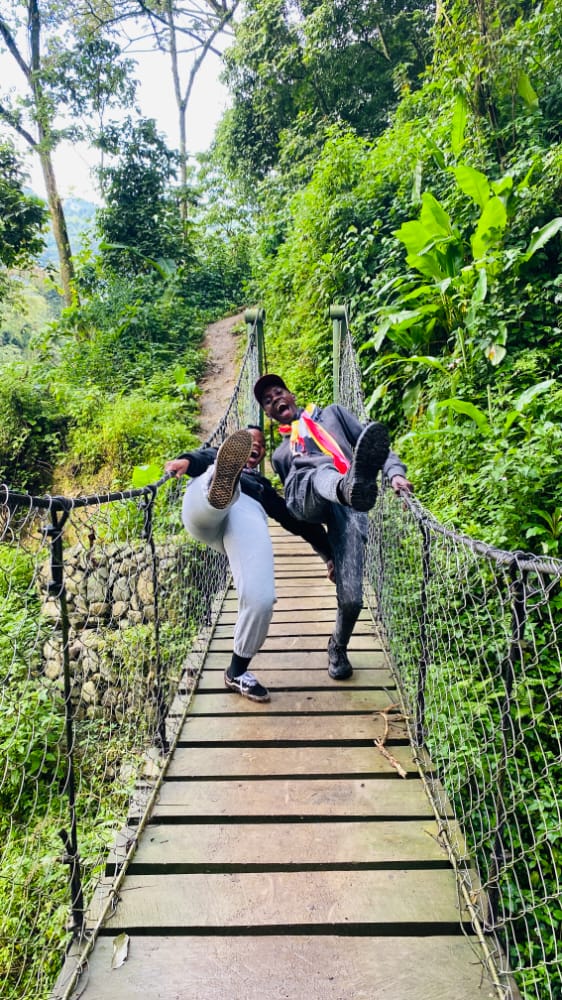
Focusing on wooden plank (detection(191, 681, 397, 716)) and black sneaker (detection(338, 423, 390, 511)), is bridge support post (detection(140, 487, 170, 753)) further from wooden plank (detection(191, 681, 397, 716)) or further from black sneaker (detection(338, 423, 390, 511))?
black sneaker (detection(338, 423, 390, 511))

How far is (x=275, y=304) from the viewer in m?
6.66

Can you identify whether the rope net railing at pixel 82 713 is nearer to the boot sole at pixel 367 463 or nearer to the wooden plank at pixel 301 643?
the wooden plank at pixel 301 643

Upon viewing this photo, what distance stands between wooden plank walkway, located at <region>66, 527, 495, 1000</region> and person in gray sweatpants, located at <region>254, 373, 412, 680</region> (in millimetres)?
287

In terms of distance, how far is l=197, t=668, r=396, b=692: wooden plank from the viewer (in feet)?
6.22

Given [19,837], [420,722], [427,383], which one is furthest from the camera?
[427,383]

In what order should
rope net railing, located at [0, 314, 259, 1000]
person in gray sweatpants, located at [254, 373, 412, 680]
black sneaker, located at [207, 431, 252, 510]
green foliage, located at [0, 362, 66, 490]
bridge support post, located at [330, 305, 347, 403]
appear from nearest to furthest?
1. rope net railing, located at [0, 314, 259, 1000]
2. black sneaker, located at [207, 431, 252, 510]
3. person in gray sweatpants, located at [254, 373, 412, 680]
4. bridge support post, located at [330, 305, 347, 403]
5. green foliage, located at [0, 362, 66, 490]

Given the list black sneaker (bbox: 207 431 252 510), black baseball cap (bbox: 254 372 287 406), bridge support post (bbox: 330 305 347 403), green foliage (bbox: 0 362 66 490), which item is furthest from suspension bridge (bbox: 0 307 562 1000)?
green foliage (bbox: 0 362 66 490)

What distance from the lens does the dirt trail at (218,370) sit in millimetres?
6246

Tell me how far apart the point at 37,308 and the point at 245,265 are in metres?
11.5

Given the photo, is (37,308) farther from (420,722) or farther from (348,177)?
(420,722)

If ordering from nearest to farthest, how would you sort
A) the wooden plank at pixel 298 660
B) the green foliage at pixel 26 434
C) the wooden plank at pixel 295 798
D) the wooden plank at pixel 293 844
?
the wooden plank at pixel 293 844
the wooden plank at pixel 295 798
the wooden plank at pixel 298 660
the green foliage at pixel 26 434

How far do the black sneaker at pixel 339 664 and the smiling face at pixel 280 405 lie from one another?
841mm

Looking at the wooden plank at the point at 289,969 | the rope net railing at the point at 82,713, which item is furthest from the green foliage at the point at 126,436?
the wooden plank at the point at 289,969

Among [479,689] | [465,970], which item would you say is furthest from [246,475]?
[465,970]
